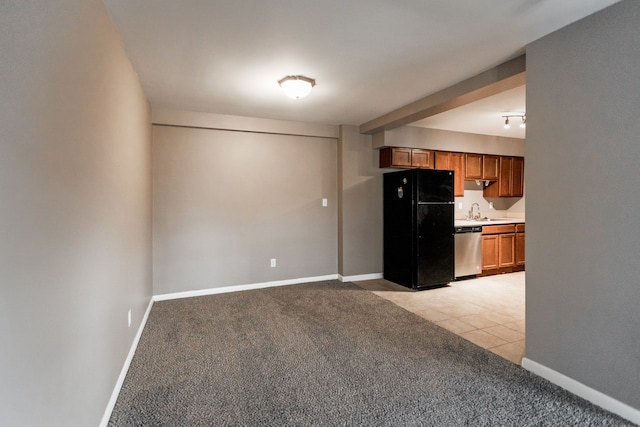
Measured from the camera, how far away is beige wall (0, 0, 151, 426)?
3.05 feet

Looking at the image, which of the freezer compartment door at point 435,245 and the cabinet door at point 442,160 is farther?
→ the cabinet door at point 442,160

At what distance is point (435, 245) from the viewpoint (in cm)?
455

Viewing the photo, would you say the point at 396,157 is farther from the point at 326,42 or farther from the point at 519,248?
the point at 519,248

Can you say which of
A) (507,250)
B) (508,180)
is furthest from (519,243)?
(508,180)

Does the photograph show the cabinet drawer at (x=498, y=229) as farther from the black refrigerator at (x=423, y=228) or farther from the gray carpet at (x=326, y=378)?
the gray carpet at (x=326, y=378)

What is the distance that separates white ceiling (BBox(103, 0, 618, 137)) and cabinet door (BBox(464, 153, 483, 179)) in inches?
73.6

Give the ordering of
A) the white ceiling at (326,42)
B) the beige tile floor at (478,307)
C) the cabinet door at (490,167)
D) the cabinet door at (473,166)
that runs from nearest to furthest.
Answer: the white ceiling at (326,42) < the beige tile floor at (478,307) < the cabinet door at (473,166) < the cabinet door at (490,167)

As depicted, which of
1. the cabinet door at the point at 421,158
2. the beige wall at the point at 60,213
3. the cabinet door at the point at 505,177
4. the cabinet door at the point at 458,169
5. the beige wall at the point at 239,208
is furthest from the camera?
the cabinet door at the point at 505,177

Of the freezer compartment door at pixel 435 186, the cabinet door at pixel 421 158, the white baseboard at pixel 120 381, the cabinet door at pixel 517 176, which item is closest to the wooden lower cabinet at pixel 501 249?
the cabinet door at pixel 517 176

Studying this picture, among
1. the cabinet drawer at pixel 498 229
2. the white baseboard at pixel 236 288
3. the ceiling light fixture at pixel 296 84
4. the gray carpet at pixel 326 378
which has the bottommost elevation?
the gray carpet at pixel 326 378

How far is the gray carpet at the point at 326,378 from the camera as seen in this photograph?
1826 mm

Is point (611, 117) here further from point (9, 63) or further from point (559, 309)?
point (9, 63)

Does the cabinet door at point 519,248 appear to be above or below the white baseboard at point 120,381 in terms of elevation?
above

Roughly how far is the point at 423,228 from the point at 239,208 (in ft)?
8.61
